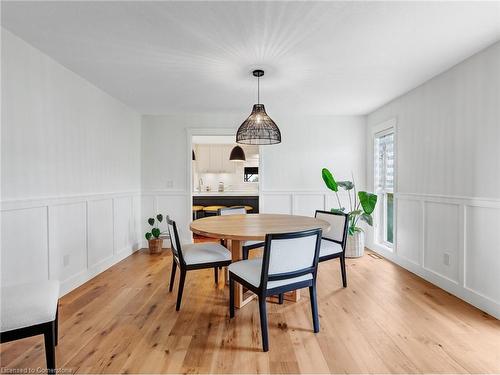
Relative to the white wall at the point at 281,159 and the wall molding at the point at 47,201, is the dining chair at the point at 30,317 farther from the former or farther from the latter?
the white wall at the point at 281,159

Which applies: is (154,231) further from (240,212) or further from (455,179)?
(455,179)

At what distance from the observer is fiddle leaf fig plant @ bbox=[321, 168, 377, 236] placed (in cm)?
389

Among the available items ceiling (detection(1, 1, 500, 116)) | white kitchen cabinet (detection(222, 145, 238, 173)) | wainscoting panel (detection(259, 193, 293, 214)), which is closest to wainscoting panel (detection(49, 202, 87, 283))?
ceiling (detection(1, 1, 500, 116))

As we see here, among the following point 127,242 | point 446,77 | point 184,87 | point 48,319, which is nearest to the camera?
point 48,319

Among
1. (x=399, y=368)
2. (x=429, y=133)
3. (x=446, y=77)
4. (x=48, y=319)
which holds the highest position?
(x=446, y=77)

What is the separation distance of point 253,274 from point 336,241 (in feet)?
4.49

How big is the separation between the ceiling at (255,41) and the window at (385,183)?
1.02 metres

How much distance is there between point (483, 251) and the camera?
2.46 m

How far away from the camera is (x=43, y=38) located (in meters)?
2.24

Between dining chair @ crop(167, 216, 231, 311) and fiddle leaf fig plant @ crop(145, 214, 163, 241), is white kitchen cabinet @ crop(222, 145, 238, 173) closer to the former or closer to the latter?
fiddle leaf fig plant @ crop(145, 214, 163, 241)

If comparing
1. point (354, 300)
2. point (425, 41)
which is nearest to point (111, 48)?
point (425, 41)

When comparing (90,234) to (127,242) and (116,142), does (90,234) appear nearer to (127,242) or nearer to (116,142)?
(127,242)

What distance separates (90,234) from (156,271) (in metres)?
0.89

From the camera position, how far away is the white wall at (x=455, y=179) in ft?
7.79
